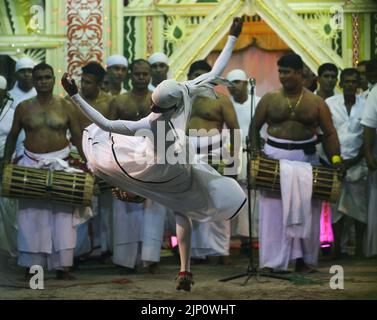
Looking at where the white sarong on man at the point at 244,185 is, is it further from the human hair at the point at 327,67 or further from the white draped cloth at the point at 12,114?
the white draped cloth at the point at 12,114

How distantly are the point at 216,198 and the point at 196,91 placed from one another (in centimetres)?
83

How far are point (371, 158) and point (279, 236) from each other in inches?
46.8

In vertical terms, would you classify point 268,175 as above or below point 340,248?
A: above

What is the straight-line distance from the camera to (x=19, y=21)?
12.6 metres

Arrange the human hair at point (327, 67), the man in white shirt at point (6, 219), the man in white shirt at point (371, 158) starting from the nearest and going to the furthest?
the man in white shirt at point (371, 158)
the man in white shirt at point (6, 219)
the human hair at point (327, 67)

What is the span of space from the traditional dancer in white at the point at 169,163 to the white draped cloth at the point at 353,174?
103 inches

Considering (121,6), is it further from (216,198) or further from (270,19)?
(216,198)

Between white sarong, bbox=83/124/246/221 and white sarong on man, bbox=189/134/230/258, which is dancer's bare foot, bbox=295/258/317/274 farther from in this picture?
white sarong, bbox=83/124/246/221

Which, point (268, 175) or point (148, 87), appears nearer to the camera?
point (268, 175)

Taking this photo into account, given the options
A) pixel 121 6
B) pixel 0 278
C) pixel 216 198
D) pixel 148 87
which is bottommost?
pixel 0 278

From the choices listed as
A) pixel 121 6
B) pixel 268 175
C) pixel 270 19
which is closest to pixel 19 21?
pixel 121 6

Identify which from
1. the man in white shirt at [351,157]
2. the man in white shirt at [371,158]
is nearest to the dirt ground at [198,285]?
the man in white shirt at [371,158]

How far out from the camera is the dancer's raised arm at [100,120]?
29.1 feet

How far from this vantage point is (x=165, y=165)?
9.06 meters
